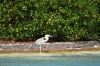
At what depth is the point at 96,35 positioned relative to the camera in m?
17.5

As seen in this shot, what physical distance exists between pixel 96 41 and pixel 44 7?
2.67 meters

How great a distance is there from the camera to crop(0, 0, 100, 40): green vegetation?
16.5 metres

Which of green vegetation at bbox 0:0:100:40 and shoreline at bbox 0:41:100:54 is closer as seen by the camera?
shoreline at bbox 0:41:100:54

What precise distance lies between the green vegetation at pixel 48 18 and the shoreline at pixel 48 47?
559 mm

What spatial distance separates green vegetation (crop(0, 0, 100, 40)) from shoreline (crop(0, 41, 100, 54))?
56 centimetres

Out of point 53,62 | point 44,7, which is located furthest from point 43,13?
point 53,62

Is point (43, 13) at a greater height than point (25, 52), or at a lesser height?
greater

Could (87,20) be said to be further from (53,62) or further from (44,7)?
(53,62)

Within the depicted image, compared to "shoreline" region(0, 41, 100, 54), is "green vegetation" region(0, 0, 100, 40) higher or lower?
higher

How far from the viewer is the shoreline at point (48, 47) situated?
1505cm

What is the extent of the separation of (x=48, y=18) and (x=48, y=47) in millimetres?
1338

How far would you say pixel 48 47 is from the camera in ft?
51.3

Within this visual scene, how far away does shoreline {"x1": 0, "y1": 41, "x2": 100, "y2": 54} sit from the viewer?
1505cm

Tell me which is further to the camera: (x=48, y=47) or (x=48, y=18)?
(x=48, y=18)
